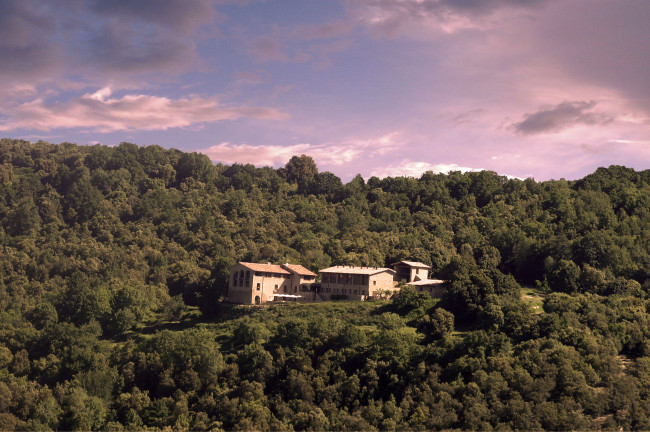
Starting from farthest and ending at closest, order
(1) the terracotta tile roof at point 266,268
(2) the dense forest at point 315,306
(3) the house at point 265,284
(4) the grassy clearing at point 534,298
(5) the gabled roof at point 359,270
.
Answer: (1) the terracotta tile roof at point 266,268 < (3) the house at point 265,284 < (5) the gabled roof at point 359,270 < (4) the grassy clearing at point 534,298 < (2) the dense forest at point 315,306

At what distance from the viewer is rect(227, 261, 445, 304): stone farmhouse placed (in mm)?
82000

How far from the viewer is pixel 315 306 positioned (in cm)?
8000

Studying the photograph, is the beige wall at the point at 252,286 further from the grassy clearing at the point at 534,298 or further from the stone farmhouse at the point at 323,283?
the grassy clearing at the point at 534,298

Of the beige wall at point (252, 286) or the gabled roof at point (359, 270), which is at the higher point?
the gabled roof at point (359, 270)

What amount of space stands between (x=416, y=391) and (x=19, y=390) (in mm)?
32945

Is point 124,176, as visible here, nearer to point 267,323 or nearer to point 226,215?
point 226,215

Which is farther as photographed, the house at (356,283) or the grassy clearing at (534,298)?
the house at (356,283)

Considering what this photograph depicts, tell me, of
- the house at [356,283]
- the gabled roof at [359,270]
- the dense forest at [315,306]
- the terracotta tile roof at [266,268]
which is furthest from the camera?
the terracotta tile roof at [266,268]

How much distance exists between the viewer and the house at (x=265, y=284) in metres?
83.9

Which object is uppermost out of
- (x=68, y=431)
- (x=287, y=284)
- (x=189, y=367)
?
(x=287, y=284)

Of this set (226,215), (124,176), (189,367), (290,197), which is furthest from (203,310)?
(124,176)

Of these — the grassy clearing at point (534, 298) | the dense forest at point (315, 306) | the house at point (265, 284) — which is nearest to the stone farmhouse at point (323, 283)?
the house at point (265, 284)

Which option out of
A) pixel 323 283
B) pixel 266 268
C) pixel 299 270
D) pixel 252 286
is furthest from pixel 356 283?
pixel 252 286

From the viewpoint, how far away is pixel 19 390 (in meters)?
68.6
